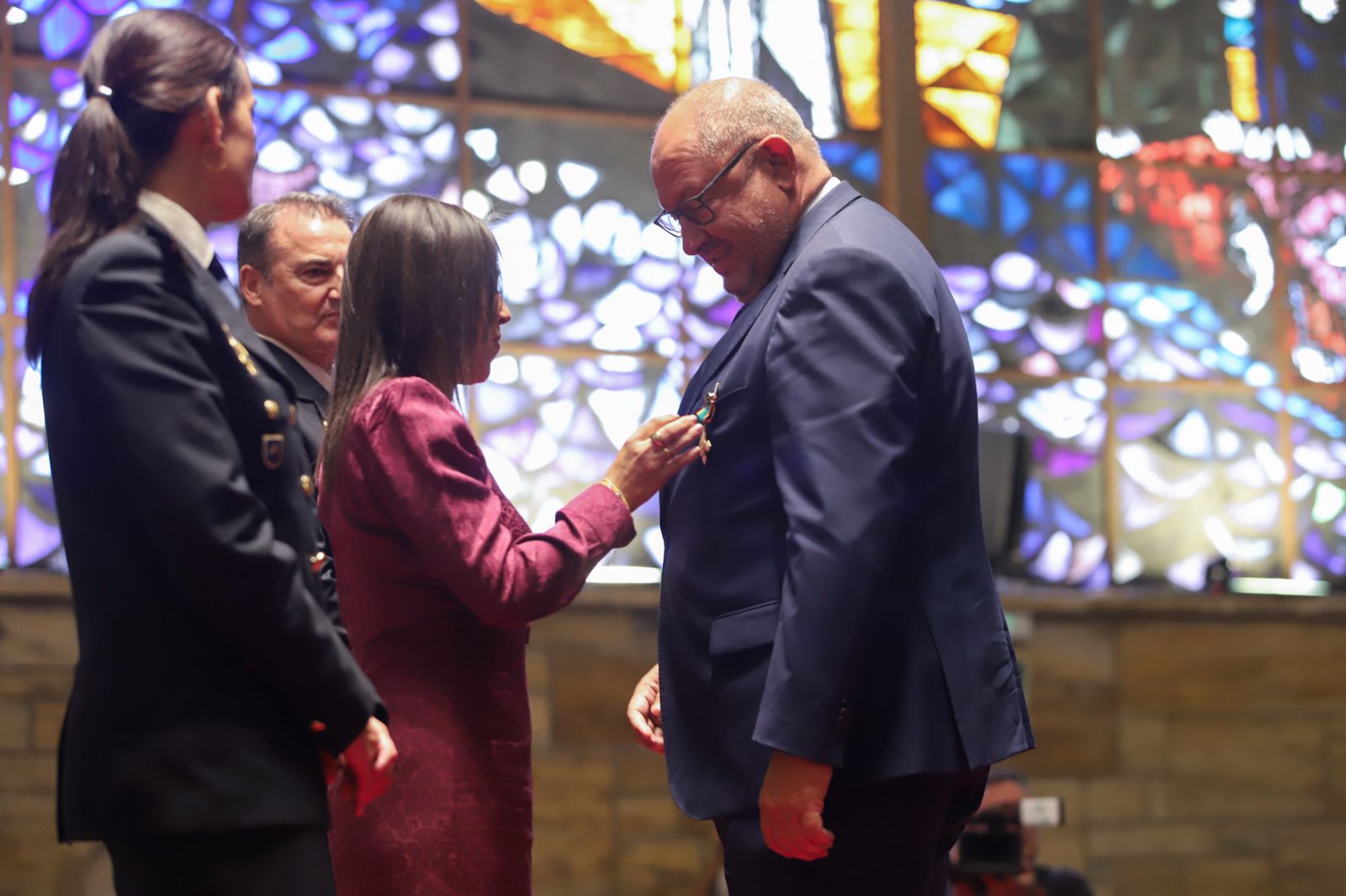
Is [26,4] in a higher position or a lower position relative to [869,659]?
higher

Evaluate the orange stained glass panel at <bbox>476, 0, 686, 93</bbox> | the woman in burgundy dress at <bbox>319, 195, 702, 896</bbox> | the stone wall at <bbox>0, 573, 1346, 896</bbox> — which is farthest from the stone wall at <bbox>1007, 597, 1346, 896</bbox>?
the woman in burgundy dress at <bbox>319, 195, 702, 896</bbox>

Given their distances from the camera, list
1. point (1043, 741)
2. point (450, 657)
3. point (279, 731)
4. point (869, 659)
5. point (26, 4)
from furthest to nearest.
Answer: point (1043, 741) → point (26, 4) → point (450, 657) → point (869, 659) → point (279, 731)

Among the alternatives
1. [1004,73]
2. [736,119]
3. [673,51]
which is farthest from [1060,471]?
[736,119]

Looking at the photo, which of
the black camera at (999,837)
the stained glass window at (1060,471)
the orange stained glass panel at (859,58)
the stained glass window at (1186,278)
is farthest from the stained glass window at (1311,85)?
the black camera at (999,837)

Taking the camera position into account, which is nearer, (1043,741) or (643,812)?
→ (643,812)

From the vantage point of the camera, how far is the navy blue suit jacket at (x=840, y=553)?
1.74 meters

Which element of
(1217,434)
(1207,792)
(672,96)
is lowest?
(1207,792)

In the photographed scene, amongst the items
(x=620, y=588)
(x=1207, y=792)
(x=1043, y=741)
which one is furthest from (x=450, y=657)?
(x=1207, y=792)

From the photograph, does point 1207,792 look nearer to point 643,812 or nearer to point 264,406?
point 643,812

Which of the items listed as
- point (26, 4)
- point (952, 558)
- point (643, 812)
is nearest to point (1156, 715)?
point (643, 812)

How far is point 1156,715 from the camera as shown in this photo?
5.19 m

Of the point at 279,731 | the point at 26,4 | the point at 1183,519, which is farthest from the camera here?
the point at 1183,519

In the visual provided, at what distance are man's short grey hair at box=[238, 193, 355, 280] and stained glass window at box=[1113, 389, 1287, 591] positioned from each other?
3.61m

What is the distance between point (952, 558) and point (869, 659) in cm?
15
